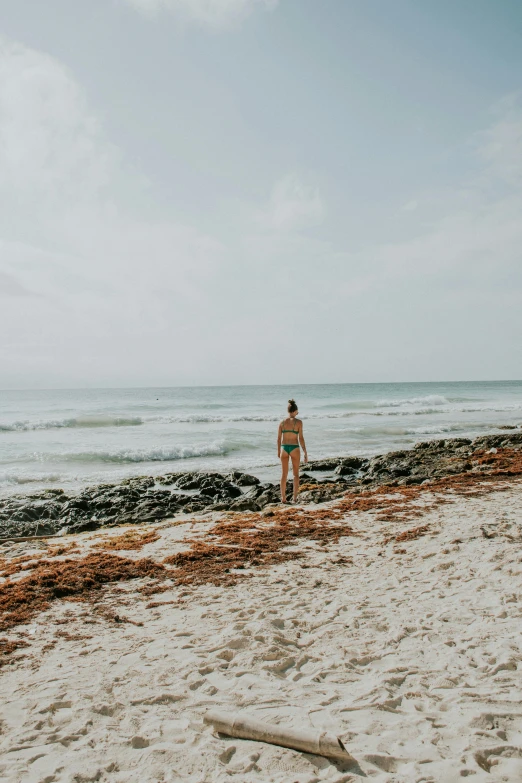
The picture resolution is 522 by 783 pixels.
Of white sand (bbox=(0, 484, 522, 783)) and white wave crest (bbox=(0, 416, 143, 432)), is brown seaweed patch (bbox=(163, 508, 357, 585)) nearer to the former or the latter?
white sand (bbox=(0, 484, 522, 783))

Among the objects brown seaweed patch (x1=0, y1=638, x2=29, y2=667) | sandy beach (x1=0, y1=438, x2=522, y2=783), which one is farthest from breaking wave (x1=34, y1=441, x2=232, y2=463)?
brown seaweed patch (x1=0, y1=638, x2=29, y2=667)

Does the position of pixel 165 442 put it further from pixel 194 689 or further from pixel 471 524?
pixel 194 689

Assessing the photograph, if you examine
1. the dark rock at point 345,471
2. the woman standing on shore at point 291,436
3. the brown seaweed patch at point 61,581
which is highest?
the woman standing on shore at point 291,436

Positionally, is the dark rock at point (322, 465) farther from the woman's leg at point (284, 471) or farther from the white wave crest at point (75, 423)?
the white wave crest at point (75, 423)

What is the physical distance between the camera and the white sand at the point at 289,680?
285 cm

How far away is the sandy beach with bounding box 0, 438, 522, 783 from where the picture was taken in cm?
288

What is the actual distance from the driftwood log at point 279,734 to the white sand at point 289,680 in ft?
0.18

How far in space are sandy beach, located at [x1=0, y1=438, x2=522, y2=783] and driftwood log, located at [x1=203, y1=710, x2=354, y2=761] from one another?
0.06 m

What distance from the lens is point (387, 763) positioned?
109 inches

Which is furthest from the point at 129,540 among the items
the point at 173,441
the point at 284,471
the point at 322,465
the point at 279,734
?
the point at 173,441

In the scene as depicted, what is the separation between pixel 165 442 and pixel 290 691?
832 inches

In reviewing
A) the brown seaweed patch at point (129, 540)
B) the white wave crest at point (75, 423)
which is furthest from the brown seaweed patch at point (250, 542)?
the white wave crest at point (75, 423)

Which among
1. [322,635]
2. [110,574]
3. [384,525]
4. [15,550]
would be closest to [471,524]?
[384,525]

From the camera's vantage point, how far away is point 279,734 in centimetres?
291
